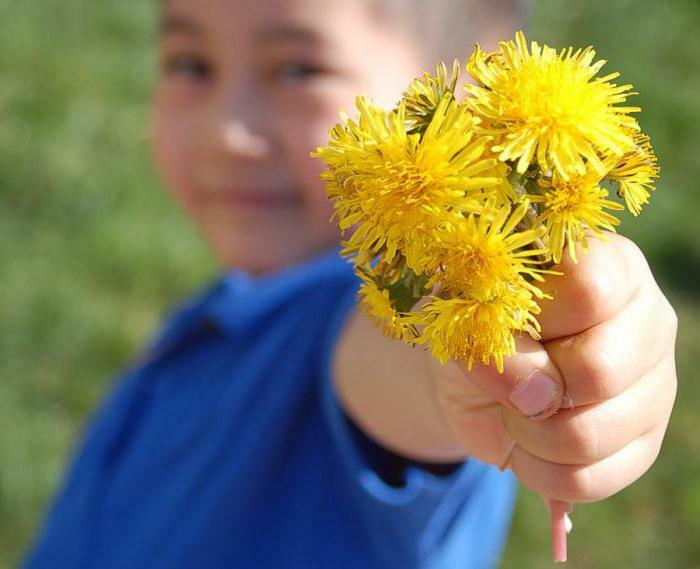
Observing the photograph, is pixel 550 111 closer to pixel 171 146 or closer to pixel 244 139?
pixel 244 139

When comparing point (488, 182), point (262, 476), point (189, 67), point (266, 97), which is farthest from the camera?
point (189, 67)

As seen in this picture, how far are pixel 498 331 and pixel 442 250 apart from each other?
0.18 feet

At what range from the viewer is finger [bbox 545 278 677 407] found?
0.52 m

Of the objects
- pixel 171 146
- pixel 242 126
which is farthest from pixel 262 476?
pixel 171 146

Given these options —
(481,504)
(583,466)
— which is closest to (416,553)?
(481,504)

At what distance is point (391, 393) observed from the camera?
873mm

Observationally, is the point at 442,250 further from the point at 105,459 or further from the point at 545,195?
the point at 105,459

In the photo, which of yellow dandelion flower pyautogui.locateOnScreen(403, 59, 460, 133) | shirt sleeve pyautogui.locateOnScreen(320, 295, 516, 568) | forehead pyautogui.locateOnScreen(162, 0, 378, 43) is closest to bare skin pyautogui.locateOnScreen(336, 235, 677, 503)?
yellow dandelion flower pyautogui.locateOnScreen(403, 59, 460, 133)

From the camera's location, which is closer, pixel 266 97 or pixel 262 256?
pixel 266 97

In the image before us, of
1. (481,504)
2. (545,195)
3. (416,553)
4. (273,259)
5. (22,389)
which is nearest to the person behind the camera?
(545,195)

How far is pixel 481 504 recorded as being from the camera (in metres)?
1.12

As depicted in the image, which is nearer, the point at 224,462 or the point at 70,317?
the point at 224,462

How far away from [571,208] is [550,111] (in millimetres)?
53

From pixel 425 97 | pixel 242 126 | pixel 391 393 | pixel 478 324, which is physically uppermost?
pixel 242 126
